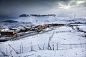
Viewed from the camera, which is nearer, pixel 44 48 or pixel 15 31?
pixel 44 48

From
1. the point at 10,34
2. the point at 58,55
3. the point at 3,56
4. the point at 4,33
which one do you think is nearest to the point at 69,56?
the point at 58,55

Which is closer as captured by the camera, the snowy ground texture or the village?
the snowy ground texture

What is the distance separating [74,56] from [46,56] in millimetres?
2547

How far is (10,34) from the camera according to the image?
17.7m

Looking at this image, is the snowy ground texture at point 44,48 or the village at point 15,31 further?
the village at point 15,31

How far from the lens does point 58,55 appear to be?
21.3 ft

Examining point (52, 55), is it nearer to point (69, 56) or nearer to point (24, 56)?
point (69, 56)

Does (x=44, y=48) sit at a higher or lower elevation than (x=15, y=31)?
lower

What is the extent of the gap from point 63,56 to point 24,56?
3.67m

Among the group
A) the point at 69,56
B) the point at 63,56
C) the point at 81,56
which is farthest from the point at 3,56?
the point at 81,56

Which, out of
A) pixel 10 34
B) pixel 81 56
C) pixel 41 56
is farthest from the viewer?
pixel 10 34

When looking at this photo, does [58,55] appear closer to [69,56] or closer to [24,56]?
[69,56]

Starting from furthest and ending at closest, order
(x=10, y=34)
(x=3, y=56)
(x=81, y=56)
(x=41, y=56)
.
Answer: (x=10, y=34) < (x=3, y=56) < (x=41, y=56) < (x=81, y=56)

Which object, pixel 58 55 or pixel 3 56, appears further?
pixel 3 56
